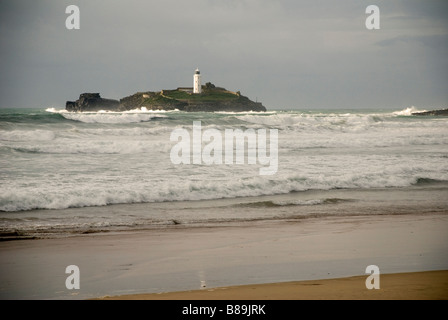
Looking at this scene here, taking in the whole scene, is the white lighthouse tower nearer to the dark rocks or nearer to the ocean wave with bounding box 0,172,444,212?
the dark rocks

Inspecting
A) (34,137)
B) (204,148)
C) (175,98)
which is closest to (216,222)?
(204,148)

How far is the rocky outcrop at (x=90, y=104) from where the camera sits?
11412cm

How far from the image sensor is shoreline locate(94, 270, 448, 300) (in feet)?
15.3

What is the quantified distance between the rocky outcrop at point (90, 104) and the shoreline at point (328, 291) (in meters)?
114

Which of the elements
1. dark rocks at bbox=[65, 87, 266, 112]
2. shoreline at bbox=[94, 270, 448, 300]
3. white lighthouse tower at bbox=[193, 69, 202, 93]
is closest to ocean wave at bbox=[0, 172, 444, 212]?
shoreline at bbox=[94, 270, 448, 300]

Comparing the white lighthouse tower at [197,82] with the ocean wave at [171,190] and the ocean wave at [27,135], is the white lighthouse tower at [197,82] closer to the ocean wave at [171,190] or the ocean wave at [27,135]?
the ocean wave at [27,135]

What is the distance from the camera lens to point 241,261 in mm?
6180

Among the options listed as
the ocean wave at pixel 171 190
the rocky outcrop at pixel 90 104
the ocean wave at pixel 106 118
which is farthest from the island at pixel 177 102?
the ocean wave at pixel 171 190

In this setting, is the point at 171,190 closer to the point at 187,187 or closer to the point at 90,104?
the point at 187,187

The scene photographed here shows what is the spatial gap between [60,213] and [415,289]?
682 cm

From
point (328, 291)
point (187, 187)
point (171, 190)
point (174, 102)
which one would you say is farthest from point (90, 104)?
point (328, 291)

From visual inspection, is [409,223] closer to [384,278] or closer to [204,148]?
[384,278]

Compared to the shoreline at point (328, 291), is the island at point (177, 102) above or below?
above
